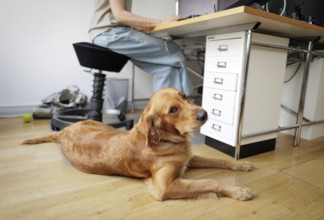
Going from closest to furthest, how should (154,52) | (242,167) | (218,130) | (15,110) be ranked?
(242,167) → (218,130) → (154,52) → (15,110)

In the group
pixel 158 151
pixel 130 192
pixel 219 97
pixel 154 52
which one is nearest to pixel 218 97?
pixel 219 97

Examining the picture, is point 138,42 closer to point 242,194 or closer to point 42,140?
point 42,140

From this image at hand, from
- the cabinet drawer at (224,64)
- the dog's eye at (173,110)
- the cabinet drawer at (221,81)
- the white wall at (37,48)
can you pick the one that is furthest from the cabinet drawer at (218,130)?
the white wall at (37,48)

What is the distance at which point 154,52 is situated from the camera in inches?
65.5

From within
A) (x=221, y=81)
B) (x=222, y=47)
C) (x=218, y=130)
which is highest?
(x=222, y=47)

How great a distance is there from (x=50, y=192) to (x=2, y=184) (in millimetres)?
245

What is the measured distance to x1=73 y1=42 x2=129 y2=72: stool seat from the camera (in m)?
1.58

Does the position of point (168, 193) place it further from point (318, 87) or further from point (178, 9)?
point (178, 9)

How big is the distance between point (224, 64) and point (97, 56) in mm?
847

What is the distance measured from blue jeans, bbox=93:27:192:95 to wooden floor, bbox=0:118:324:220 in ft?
2.09

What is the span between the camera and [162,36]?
191 cm

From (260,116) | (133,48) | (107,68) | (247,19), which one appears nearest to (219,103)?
(260,116)

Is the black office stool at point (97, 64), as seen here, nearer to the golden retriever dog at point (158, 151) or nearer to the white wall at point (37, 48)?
the golden retriever dog at point (158, 151)

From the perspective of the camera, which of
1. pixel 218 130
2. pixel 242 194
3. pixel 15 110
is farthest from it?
pixel 15 110
